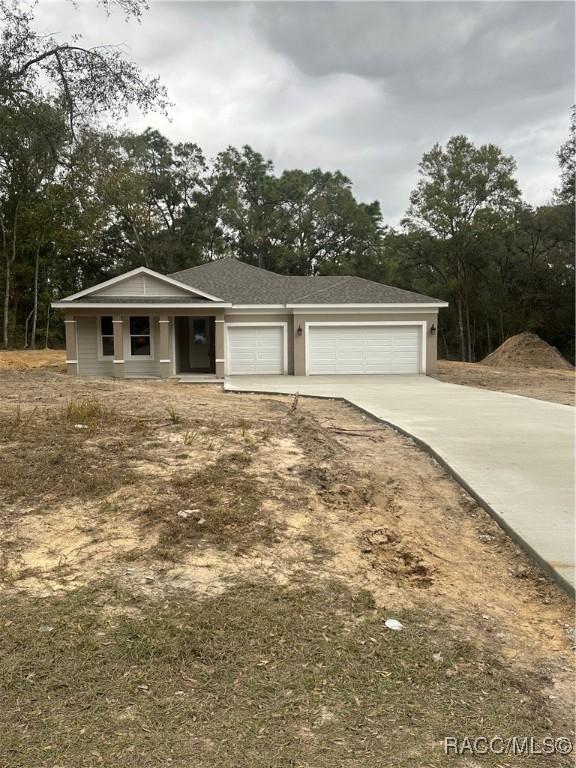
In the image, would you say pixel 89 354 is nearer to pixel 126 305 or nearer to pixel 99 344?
pixel 99 344

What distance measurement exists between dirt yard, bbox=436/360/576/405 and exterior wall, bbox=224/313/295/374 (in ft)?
18.3

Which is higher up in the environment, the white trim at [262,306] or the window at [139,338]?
the white trim at [262,306]

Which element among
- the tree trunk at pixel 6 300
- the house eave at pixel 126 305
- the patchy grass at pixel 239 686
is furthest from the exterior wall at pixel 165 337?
the patchy grass at pixel 239 686

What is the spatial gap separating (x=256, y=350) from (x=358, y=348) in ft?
13.0

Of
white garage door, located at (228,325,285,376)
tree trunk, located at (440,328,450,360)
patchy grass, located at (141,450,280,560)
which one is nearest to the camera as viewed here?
patchy grass, located at (141,450,280,560)

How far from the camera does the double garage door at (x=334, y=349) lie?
2130 cm

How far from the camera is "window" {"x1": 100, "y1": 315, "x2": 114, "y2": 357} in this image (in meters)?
20.6

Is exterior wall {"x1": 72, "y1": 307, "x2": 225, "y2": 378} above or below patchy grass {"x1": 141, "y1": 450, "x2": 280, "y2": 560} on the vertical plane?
above

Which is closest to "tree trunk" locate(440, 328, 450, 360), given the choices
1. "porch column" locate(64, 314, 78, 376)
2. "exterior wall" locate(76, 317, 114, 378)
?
"exterior wall" locate(76, 317, 114, 378)

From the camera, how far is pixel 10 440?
643 cm

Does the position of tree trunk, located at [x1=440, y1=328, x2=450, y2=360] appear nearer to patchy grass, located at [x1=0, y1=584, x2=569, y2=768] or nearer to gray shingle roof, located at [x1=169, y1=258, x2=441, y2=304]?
gray shingle roof, located at [x1=169, y1=258, x2=441, y2=304]

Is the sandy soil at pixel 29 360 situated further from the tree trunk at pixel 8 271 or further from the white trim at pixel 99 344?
the tree trunk at pixel 8 271

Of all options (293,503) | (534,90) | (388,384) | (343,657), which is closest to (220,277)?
(388,384)

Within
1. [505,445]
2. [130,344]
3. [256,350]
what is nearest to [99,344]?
[130,344]
